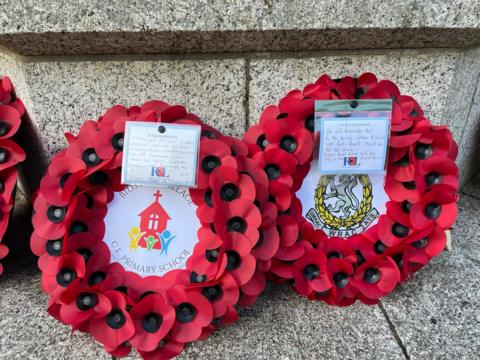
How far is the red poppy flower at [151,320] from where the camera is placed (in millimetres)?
1215

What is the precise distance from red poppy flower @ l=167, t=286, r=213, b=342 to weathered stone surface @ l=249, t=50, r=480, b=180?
30.2 inches

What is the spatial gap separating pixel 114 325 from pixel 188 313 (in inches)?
9.3

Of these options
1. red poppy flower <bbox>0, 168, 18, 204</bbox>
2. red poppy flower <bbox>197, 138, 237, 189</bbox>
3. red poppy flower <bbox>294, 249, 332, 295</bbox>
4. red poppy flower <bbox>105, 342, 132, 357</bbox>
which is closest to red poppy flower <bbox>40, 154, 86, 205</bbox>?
red poppy flower <bbox>0, 168, 18, 204</bbox>

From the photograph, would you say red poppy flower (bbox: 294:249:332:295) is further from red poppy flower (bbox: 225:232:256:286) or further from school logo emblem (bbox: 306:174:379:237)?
red poppy flower (bbox: 225:232:256:286)

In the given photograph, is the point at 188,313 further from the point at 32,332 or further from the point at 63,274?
the point at 32,332

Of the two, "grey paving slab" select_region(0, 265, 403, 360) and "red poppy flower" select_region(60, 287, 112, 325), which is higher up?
"red poppy flower" select_region(60, 287, 112, 325)

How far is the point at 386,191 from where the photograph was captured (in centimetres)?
149

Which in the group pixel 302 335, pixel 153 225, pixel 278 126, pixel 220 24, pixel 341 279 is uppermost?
pixel 220 24

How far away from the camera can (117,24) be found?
4.26 ft

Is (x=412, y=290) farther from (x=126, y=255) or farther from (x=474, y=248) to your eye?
(x=126, y=255)

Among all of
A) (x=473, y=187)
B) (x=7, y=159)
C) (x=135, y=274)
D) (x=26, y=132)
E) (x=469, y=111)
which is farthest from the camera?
(x=473, y=187)

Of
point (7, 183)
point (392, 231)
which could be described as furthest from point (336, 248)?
point (7, 183)

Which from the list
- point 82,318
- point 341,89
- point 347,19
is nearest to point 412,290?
point 341,89

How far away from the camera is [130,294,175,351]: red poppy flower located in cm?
122
